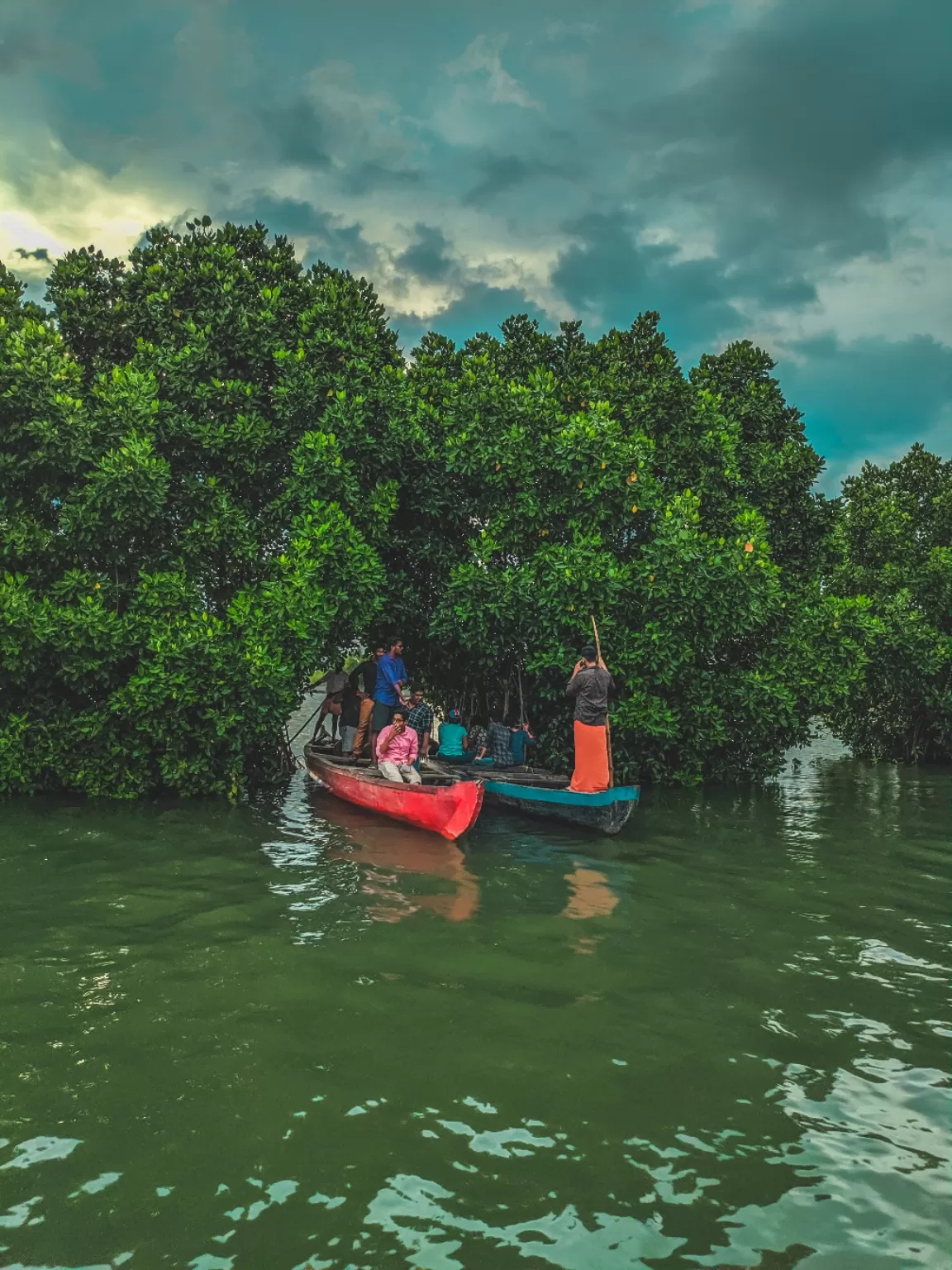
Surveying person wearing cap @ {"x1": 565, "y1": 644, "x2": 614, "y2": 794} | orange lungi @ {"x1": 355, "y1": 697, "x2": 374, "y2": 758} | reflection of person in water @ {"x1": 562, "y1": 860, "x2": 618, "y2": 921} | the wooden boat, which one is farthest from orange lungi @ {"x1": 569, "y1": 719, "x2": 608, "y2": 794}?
orange lungi @ {"x1": 355, "y1": 697, "x2": 374, "y2": 758}

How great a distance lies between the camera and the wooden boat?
452 inches

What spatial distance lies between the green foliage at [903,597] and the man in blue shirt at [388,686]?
9.19 metres

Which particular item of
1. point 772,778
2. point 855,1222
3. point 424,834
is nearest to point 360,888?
point 424,834

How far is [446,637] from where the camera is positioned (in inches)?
579

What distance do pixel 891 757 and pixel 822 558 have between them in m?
7.84

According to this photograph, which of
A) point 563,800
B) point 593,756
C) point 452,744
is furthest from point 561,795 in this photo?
point 452,744

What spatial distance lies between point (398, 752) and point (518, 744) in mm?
2927

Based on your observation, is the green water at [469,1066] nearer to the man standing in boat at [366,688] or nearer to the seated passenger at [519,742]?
the seated passenger at [519,742]

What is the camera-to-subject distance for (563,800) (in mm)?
11852

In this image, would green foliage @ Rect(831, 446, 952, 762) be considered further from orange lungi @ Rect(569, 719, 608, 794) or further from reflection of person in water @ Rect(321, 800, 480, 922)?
reflection of person in water @ Rect(321, 800, 480, 922)

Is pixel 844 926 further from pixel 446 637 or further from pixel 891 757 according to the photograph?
pixel 891 757

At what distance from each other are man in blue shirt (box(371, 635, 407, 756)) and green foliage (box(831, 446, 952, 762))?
9.19 metres

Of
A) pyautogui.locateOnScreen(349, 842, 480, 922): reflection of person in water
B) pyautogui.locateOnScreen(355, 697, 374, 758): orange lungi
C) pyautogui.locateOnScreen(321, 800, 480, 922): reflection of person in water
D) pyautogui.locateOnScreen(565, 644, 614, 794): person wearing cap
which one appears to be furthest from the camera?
pyautogui.locateOnScreen(355, 697, 374, 758): orange lungi

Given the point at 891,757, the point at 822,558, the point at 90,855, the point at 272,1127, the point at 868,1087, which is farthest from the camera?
the point at 891,757
